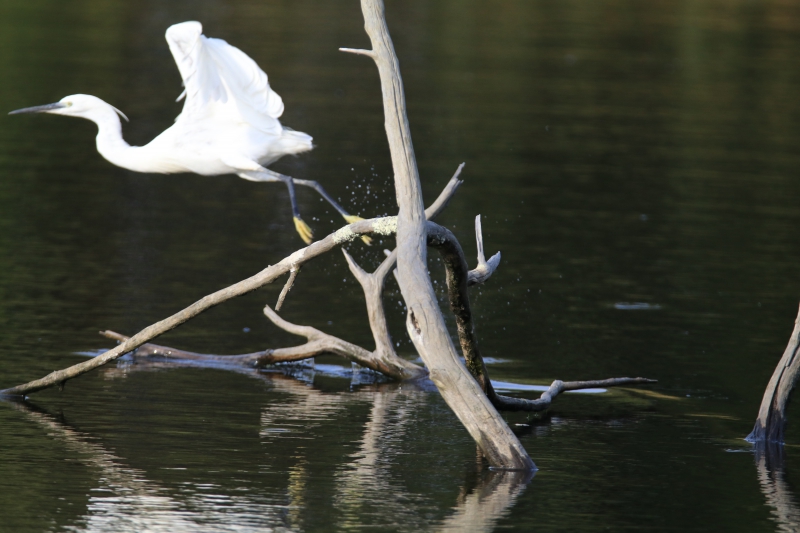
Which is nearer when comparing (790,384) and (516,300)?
(790,384)

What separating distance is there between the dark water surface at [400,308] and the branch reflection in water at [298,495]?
0.8 inches

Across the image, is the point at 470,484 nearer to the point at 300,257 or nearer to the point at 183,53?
the point at 300,257

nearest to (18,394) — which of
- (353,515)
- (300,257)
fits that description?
(300,257)

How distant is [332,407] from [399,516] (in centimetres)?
191

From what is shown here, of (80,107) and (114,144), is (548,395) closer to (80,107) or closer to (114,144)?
(114,144)

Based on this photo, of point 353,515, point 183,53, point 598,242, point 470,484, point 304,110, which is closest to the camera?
point 353,515

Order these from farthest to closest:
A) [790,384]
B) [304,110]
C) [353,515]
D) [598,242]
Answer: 1. [304,110]
2. [598,242]
3. [790,384]
4. [353,515]

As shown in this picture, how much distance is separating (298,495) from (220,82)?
11.6 ft

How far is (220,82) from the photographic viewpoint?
8531mm

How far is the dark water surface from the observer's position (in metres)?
6.07

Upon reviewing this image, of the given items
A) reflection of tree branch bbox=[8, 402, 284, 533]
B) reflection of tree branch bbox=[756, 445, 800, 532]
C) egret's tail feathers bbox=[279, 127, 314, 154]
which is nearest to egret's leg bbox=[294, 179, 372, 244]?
egret's tail feathers bbox=[279, 127, 314, 154]

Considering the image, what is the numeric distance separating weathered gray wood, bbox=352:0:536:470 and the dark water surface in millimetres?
346

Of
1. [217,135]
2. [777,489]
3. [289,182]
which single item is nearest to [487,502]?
[777,489]

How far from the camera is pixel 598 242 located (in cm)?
1286
